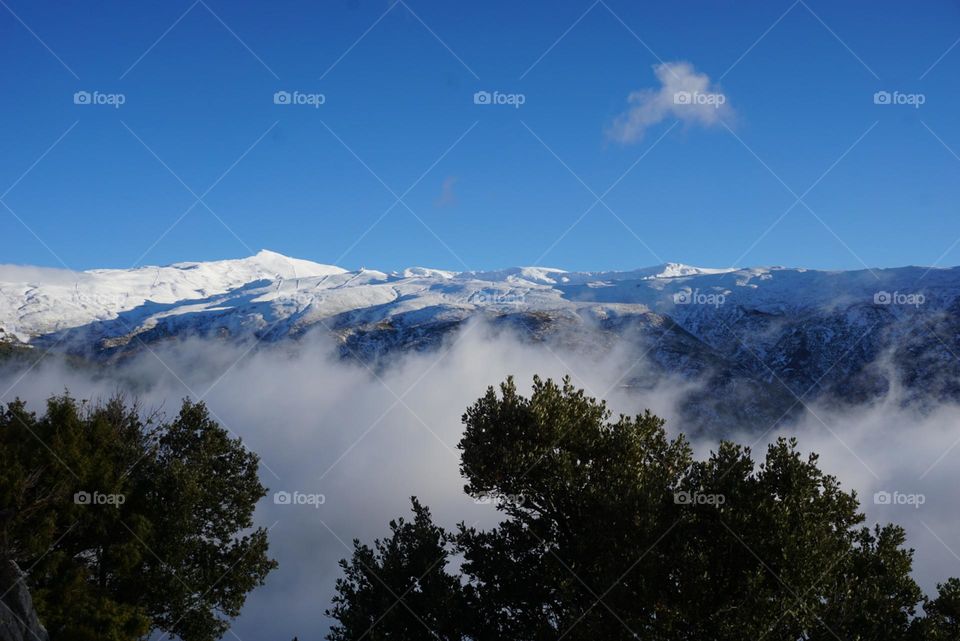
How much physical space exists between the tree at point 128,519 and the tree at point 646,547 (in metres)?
11.4

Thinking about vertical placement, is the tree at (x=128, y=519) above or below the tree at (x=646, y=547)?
below

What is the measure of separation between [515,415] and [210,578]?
22374 millimetres

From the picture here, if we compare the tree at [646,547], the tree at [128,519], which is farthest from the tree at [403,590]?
the tree at [128,519]

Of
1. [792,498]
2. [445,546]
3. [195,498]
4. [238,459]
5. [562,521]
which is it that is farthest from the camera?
[238,459]

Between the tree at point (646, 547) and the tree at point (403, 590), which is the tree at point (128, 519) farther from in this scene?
the tree at point (646, 547)

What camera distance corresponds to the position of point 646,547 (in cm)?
2922

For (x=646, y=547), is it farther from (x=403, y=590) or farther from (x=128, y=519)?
(x=128, y=519)

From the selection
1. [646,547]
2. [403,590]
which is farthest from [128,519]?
[646,547]

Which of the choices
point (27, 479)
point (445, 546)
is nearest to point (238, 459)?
point (27, 479)

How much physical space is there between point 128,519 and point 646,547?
2770 cm

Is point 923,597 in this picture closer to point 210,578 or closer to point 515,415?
point 515,415

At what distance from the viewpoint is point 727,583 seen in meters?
29.0

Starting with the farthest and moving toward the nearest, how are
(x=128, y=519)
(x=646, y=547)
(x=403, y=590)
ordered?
(x=128, y=519) < (x=403, y=590) < (x=646, y=547)

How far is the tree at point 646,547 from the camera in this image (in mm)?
28219
